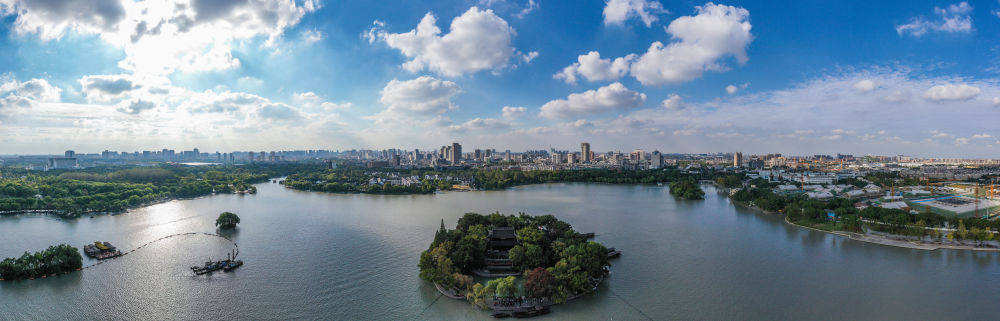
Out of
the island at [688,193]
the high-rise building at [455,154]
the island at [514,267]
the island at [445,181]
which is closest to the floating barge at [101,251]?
the island at [514,267]

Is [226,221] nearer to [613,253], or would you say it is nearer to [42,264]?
[42,264]

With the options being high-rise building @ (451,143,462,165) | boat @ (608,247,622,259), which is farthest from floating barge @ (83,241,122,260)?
high-rise building @ (451,143,462,165)

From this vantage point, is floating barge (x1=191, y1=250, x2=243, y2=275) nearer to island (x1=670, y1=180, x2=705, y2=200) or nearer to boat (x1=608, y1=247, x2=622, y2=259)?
boat (x1=608, y1=247, x2=622, y2=259)

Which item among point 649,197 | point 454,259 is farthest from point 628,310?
point 649,197

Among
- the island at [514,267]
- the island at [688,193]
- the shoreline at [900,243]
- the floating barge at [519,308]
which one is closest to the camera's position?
the floating barge at [519,308]

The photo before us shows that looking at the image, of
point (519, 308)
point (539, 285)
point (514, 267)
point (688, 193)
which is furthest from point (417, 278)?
point (688, 193)

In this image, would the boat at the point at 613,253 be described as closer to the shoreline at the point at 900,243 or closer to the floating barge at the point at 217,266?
the shoreline at the point at 900,243
